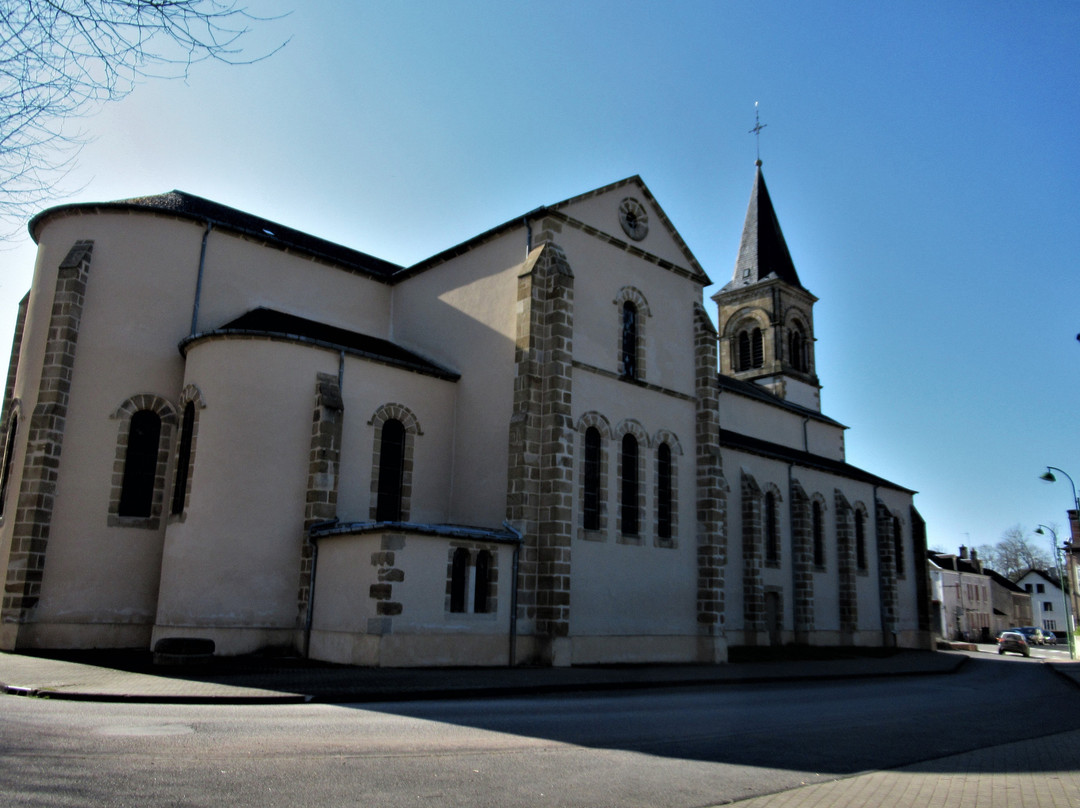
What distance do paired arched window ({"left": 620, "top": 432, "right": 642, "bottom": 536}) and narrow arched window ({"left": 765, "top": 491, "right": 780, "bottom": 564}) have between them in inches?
437

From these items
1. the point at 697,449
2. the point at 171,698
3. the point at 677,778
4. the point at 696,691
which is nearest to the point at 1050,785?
the point at 677,778

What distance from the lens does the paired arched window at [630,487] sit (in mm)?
22741

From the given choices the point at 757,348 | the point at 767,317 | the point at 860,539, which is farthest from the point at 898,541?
the point at 767,317

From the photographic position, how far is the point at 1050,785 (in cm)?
780

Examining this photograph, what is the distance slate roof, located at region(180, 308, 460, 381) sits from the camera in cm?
1981

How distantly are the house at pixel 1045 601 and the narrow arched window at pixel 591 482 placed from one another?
312ft

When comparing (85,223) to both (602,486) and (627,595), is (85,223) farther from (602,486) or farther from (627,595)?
(627,595)

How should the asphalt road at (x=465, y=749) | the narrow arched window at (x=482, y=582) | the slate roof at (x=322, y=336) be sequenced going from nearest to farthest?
the asphalt road at (x=465, y=749), the narrow arched window at (x=482, y=582), the slate roof at (x=322, y=336)

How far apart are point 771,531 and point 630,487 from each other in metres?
11.8

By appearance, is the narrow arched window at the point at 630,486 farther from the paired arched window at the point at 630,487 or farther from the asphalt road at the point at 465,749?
the asphalt road at the point at 465,749

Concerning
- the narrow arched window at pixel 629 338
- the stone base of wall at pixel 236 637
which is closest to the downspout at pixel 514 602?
the stone base of wall at pixel 236 637

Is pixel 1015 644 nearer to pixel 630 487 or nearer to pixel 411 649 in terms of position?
pixel 630 487

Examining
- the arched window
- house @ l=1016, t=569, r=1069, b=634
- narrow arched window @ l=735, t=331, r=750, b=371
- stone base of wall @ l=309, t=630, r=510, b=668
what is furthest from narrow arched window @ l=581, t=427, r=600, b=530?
house @ l=1016, t=569, r=1069, b=634

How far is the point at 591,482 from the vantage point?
21.9 meters
